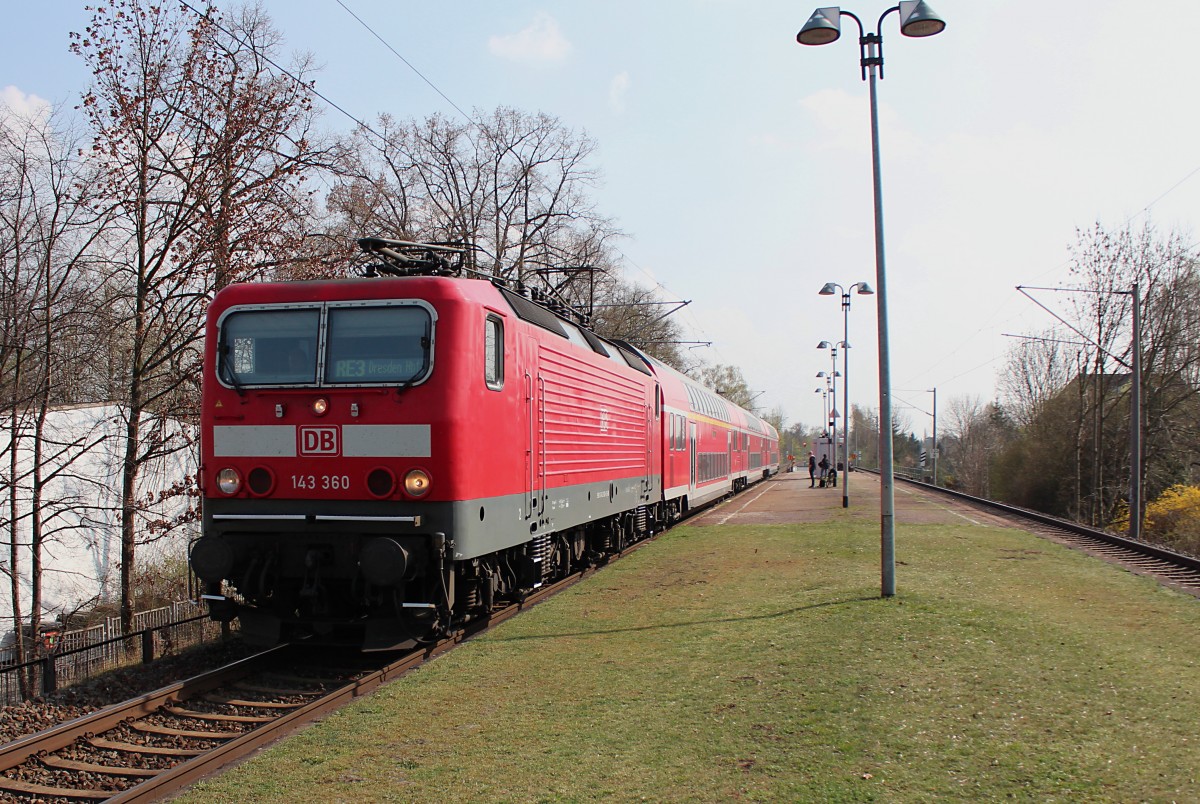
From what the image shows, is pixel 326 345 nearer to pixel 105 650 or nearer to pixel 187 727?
pixel 187 727

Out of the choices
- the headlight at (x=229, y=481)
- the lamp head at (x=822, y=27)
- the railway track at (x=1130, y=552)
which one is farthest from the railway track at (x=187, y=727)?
the railway track at (x=1130, y=552)

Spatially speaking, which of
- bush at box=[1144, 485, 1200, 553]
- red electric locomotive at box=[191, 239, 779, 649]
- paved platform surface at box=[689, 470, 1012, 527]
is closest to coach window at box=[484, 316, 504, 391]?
red electric locomotive at box=[191, 239, 779, 649]

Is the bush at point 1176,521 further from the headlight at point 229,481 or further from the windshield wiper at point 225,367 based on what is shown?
the windshield wiper at point 225,367

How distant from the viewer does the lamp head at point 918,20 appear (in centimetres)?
1066

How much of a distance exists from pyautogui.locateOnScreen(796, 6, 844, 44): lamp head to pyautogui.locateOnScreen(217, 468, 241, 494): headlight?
8174mm

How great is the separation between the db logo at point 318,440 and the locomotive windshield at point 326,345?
1.45 feet

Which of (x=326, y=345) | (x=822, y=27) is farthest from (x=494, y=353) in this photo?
(x=822, y=27)

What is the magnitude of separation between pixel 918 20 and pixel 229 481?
9208 mm

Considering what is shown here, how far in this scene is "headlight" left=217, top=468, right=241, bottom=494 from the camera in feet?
27.7

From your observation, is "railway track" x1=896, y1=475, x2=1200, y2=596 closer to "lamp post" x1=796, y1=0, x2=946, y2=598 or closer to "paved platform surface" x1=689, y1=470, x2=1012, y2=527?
"paved platform surface" x1=689, y1=470, x2=1012, y2=527

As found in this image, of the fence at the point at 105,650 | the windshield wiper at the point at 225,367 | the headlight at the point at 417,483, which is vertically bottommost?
the fence at the point at 105,650

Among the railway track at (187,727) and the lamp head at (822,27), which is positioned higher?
the lamp head at (822,27)

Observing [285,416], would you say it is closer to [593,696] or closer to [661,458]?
[593,696]

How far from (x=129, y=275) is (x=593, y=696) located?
11.0 metres
